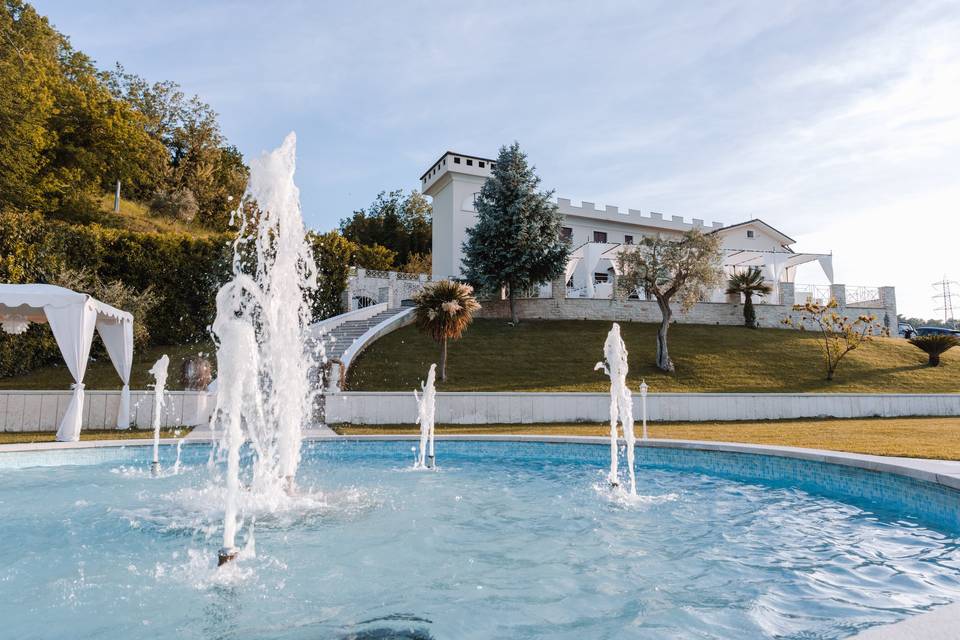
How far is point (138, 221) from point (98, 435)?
104 feet

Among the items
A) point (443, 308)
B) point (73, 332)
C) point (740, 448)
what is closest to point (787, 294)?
point (443, 308)

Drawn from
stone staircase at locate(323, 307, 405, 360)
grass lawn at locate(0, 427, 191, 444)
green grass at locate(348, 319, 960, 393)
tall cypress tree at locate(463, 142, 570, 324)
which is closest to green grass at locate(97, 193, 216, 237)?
stone staircase at locate(323, 307, 405, 360)

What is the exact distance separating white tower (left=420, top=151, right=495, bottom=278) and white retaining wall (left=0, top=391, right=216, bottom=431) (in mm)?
26869

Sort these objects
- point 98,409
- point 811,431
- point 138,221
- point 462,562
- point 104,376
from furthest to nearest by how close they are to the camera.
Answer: point 138,221, point 104,376, point 98,409, point 811,431, point 462,562

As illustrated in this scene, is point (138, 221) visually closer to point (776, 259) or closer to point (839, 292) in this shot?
point (776, 259)

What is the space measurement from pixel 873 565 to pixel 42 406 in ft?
50.8

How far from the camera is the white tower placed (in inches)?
1587

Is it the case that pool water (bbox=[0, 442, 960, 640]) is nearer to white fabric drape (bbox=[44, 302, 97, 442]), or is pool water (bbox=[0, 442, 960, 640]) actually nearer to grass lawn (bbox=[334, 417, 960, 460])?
grass lawn (bbox=[334, 417, 960, 460])

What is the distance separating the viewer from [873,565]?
16.0 feet

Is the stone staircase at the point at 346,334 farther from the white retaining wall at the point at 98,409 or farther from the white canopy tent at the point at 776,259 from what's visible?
the white canopy tent at the point at 776,259

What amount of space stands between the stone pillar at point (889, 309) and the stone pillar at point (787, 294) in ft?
17.5

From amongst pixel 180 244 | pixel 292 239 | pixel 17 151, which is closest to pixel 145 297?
pixel 180 244

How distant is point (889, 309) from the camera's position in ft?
109

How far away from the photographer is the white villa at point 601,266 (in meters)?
31.3
